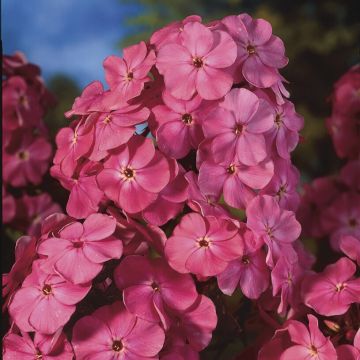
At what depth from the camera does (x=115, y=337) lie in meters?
0.64

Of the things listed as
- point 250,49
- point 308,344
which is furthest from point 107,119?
point 308,344

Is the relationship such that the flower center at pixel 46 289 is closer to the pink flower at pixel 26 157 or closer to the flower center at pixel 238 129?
the flower center at pixel 238 129

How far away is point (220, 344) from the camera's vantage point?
79 centimetres

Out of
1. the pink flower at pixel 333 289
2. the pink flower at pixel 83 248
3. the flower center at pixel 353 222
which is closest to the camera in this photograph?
the pink flower at pixel 83 248

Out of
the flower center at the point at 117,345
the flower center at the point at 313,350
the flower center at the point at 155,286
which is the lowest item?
the flower center at the point at 313,350

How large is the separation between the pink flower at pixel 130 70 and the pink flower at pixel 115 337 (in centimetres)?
21

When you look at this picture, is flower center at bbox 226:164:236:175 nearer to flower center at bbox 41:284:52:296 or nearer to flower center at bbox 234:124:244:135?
flower center at bbox 234:124:244:135

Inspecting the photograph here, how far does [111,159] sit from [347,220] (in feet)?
1.59

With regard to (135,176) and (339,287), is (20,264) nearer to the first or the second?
(135,176)

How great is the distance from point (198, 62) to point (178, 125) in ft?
0.21

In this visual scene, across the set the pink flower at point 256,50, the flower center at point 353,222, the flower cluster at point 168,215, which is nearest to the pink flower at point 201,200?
the flower cluster at point 168,215

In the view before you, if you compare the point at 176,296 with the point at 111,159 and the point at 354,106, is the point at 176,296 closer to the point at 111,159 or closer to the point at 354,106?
the point at 111,159

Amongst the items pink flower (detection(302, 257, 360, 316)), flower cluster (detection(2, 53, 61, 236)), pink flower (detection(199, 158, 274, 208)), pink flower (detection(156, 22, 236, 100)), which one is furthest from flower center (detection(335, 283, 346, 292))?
flower cluster (detection(2, 53, 61, 236))

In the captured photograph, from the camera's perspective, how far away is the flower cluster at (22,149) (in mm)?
1097
